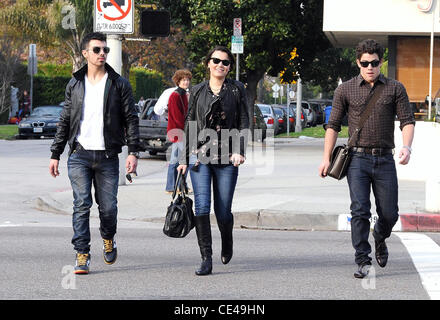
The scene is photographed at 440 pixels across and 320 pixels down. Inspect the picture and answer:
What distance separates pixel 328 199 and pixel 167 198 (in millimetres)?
2378

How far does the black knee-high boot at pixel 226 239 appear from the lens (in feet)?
25.2

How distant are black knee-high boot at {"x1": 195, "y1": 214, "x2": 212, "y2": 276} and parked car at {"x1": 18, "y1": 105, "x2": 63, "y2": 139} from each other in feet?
85.1

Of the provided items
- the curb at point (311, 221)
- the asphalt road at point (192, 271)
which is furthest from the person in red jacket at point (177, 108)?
the asphalt road at point (192, 271)

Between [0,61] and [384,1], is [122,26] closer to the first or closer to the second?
[384,1]

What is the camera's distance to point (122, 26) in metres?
13.8

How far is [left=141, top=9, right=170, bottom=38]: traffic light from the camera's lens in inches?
543

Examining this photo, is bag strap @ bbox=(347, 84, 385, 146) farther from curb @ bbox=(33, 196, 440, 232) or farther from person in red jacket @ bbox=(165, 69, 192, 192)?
person in red jacket @ bbox=(165, 69, 192, 192)

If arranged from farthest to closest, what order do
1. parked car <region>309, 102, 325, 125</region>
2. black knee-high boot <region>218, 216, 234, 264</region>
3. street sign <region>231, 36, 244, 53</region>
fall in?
parked car <region>309, 102, 325, 125</region> → street sign <region>231, 36, 244, 53</region> → black knee-high boot <region>218, 216, 234, 264</region>

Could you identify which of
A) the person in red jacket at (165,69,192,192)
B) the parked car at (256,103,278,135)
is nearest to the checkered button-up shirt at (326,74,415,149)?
the person in red jacket at (165,69,192,192)

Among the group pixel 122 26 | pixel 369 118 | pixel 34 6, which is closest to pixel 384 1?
pixel 122 26

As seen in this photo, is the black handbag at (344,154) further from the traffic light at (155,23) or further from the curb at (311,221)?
the traffic light at (155,23)

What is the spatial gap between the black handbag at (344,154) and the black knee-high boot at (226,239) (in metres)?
0.99

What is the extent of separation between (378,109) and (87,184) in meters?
2.47
